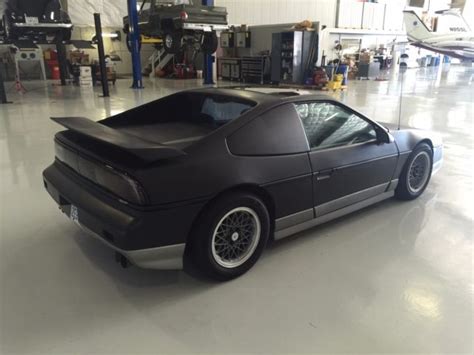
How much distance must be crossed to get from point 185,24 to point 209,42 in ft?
4.39

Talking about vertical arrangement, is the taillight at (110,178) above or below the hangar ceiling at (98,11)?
below

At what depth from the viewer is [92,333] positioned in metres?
1.90

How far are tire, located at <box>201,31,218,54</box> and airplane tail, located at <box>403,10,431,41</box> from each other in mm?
13452

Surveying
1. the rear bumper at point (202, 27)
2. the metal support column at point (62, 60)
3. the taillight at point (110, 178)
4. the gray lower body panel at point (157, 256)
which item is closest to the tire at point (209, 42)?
the rear bumper at point (202, 27)

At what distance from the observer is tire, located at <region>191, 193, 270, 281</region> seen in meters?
2.15

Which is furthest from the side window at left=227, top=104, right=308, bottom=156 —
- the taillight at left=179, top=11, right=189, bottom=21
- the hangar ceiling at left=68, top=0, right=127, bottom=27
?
the hangar ceiling at left=68, top=0, right=127, bottom=27

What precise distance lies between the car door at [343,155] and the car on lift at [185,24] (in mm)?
8207

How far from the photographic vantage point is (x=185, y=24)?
10.0 metres

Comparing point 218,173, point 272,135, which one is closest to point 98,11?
point 272,135

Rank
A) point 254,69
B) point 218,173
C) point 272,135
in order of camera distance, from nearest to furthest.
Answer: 1. point 218,173
2. point 272,135
3. point 254,69

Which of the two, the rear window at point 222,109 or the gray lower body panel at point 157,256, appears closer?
the gray lower body panel at point 157,256

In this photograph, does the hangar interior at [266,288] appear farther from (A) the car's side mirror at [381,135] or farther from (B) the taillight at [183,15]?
(B) the taillight at [183,15]

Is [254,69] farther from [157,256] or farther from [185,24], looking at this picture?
[157,256]

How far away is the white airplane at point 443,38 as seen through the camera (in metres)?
19.1
